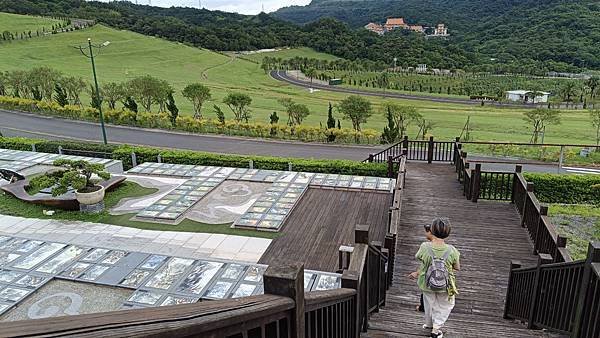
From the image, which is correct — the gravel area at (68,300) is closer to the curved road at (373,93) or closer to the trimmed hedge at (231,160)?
the trimmed hedge at (231,160)

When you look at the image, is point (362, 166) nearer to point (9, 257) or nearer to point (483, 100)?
point (9, 257)

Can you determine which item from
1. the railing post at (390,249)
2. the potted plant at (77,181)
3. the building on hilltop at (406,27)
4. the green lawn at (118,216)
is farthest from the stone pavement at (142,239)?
the building on hilltop at (406,27)

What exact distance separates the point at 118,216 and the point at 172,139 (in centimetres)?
1233

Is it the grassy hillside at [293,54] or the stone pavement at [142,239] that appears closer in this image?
the stone pavement at [142,239]

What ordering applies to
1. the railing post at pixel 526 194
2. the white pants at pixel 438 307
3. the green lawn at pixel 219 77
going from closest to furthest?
the white pants at pixel 438 307
the railing post at pixel 526 194
the green lawn at pixel 219 77

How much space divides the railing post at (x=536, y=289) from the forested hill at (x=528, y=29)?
2739 inches

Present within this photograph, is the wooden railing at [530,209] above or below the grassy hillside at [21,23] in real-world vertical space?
below

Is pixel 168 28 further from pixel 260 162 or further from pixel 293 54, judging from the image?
pixel 260 162

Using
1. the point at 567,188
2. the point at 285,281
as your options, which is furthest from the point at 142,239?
the point at 567,188

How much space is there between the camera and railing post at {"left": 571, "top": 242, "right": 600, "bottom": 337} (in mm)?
3131

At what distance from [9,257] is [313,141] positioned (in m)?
16.2

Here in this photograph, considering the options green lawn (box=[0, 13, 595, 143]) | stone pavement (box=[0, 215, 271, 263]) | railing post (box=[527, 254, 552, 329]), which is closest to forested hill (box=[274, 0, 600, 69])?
green lawn (box=[0, 13, 595, 143])

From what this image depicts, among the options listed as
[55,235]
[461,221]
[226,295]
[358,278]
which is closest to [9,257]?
[55,235]

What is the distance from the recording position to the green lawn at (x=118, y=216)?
10.4 m
